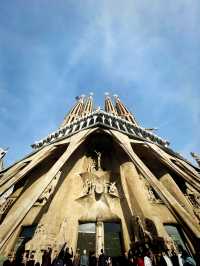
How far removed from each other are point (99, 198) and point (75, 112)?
47.5ft

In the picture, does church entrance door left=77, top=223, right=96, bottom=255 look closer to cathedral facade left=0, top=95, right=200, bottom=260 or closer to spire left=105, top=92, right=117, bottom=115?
cathedral facade left=0, top=95, right=200, bottom=260

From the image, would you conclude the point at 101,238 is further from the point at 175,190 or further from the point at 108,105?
the point at 108,105

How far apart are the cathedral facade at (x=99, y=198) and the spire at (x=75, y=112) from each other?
8.01m

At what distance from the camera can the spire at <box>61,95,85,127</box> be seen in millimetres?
22628

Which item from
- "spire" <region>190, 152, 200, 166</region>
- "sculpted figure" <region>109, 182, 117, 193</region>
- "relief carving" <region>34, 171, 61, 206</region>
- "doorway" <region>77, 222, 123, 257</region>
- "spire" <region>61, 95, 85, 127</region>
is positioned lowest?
"doorway" <region>77, 222, 123, 257</region>

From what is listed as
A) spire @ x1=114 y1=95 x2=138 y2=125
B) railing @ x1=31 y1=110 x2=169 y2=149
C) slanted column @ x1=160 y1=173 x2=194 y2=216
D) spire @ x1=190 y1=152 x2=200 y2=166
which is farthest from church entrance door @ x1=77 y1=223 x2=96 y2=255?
spire @ x1=114 y1=95 x2=138 y2=125

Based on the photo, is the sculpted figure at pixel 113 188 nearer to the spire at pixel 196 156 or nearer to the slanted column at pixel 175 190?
the slanted column at pixel 175 190

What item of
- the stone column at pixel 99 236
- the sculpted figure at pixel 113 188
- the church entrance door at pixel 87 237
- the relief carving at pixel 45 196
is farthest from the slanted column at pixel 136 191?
the relief carving at pixel 45 196

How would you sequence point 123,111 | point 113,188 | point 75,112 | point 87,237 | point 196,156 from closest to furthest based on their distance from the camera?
point 87,237 < point 113,188 < point 196,156 < point 75,112 < point 123,111

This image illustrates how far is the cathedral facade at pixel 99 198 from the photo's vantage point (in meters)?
8.46

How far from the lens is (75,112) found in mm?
24281

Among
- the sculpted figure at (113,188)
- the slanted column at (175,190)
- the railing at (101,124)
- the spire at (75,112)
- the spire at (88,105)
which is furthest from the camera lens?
the spire at (88,105)

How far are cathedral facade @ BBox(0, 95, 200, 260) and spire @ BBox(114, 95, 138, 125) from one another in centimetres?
863

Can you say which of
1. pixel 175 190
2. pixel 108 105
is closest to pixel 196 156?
pixel 175 190
